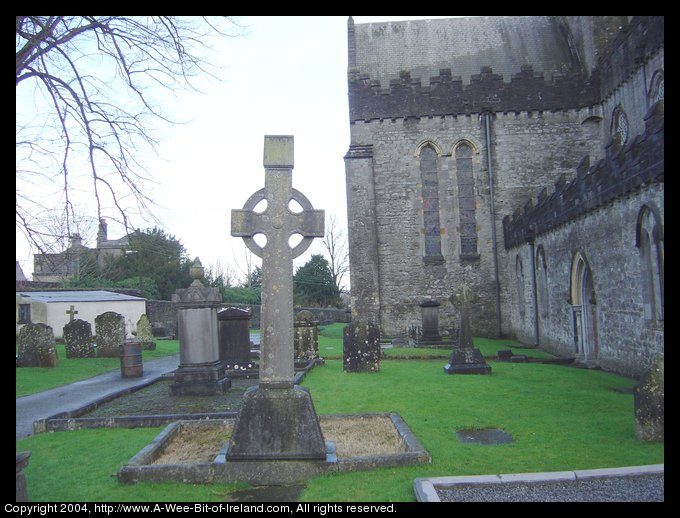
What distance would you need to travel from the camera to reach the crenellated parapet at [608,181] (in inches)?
380

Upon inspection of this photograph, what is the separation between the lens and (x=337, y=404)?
8789 mm

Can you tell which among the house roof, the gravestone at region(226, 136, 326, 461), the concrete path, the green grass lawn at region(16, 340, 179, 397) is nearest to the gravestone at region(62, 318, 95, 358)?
the green grass lawn at region(16, 340, 179, 397)

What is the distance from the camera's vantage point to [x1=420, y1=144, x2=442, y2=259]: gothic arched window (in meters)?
23.0

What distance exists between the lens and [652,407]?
6070mm

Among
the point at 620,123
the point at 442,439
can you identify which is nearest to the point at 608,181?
the point at 442,439

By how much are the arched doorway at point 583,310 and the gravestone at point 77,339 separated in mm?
14804

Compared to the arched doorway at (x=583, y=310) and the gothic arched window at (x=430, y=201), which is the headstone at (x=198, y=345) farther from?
the gothic arched window at (x=430, y=201)

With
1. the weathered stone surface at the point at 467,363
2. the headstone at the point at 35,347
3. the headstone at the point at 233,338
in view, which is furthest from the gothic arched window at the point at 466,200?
the headstone at the point at 35,347

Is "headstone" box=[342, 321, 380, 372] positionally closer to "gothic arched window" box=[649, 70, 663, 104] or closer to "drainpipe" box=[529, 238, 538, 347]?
"drainpipe" box=[529, 238, 538, 347]

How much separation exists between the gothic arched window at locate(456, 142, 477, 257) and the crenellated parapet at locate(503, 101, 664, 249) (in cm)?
380

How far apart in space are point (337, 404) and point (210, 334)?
3532mm

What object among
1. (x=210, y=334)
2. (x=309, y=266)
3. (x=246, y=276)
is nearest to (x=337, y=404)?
(x=210, y=334)

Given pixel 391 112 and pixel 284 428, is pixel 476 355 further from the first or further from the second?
pixel 391 112

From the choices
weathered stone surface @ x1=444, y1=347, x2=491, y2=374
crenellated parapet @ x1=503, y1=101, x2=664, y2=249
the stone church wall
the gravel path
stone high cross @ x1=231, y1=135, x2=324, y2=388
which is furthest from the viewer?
weathered stone surface @ x1=444, y1=347, x2=491, y2=374
